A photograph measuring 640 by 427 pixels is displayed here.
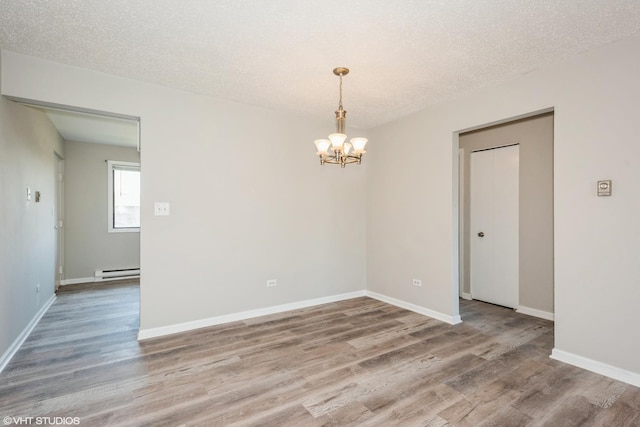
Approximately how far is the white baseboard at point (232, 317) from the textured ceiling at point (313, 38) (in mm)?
2570

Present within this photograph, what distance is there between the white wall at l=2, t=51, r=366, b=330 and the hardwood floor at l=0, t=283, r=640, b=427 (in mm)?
526

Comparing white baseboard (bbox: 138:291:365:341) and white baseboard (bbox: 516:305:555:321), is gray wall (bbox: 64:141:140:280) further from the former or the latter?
white baseboard (bbox: 516:305:555:321)

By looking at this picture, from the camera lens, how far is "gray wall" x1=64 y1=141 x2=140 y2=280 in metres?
5.76

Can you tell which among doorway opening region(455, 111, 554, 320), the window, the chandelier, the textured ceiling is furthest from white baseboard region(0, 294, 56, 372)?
doorway opening region(455, 111, 554, 320)

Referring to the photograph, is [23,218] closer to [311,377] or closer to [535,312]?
[311,377]

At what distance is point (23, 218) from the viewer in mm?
3227

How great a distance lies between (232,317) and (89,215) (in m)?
4.11

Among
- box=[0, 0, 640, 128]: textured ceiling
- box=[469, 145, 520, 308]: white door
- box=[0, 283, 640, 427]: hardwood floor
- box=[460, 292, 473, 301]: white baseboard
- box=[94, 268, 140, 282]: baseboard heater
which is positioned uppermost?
box=[0, 0, 640, 128]: textured ceiling

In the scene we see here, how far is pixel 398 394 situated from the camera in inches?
89.5

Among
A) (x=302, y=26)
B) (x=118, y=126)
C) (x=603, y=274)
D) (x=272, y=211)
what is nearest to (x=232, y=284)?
(x=272, y=211)

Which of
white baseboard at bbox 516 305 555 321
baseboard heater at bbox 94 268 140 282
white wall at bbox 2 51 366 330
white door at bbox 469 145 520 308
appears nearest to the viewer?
white wall at bbox 2 51 366 330

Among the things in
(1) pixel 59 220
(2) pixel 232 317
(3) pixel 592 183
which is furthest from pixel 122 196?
(3) pixel 592 183

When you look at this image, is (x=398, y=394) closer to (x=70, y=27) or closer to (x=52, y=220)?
(x=70, y=27)

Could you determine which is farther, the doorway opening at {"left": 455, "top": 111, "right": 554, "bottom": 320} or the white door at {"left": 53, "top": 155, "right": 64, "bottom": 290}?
the white door at {"left": 53, "top": 155, "right": 64, "bottom": 290}
